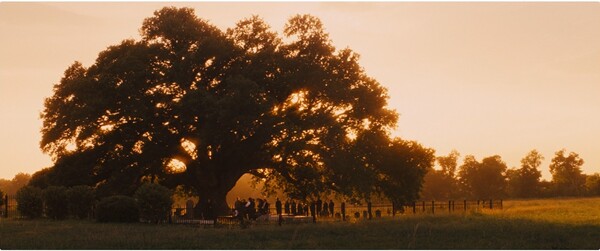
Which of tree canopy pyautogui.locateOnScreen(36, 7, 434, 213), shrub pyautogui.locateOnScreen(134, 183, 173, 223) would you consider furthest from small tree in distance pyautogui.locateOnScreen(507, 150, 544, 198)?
shrub pyautogui.locateOnScreen(134, 183, 173, 223)

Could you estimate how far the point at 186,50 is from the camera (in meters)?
48.6

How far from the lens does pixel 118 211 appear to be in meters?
38.0

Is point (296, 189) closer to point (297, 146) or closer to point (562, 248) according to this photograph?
point (297, 146)

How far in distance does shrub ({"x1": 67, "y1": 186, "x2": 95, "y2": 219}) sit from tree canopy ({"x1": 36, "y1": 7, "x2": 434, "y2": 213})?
12.3 ft

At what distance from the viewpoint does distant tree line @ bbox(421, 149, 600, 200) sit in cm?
13825

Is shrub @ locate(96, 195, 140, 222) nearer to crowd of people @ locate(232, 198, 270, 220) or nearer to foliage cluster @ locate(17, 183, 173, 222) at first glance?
foliage cluster @ locate(17, 183, 173, 222)

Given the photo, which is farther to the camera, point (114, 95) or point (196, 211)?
point (114, 95)

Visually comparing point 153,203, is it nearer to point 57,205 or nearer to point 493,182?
point 57,205

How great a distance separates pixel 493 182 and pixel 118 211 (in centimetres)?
12051

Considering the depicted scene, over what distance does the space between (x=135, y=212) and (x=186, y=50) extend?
48.5 ft

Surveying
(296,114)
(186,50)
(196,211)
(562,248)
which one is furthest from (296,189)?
(562,248)

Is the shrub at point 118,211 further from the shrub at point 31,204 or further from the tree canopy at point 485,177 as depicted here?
the tree canopy at point 485,177

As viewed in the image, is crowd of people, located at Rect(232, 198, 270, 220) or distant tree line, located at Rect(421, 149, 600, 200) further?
distant tree line, located at Rect(421, 149, 600, 200)

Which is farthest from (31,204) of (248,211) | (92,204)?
(248,211)
